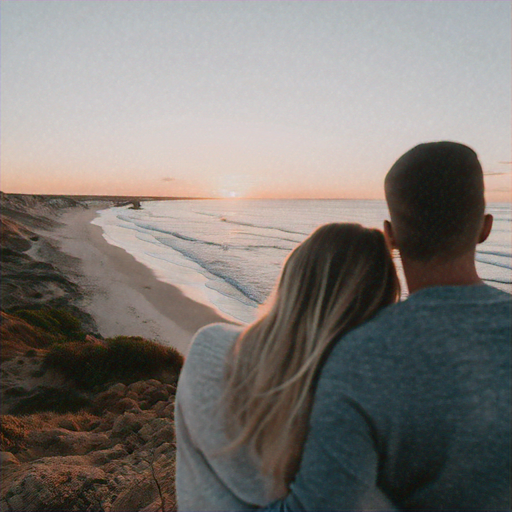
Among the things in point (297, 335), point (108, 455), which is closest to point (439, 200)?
point (297, 335)

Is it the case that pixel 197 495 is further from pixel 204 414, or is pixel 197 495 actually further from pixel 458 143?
pixel 458 143

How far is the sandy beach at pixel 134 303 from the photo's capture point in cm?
1106

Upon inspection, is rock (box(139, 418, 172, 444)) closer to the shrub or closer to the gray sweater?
the shrub

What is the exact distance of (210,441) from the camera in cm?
136

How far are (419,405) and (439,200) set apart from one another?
609 mm

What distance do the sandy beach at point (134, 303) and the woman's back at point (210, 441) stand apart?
8.24 m

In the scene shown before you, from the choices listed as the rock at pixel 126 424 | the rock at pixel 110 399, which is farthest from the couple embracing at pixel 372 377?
the rock at pixel 110 399

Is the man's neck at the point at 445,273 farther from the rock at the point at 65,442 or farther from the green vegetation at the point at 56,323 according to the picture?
the green vegetation at the point at 56,323

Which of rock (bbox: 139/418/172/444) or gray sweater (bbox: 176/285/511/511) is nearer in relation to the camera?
gray sweater (bbox: 176/285/511/511)

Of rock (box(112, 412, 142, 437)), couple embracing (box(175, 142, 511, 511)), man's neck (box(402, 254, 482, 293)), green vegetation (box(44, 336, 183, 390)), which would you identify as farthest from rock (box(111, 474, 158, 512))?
green vegetation (box(44, 336, 183, 390))

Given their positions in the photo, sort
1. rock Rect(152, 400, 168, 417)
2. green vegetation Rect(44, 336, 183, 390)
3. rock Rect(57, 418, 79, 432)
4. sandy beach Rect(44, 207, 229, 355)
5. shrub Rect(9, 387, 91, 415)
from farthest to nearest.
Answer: sandy beach Rect(44, 207, 229, 355), green vegetation Rect(44, 336, 183, 390), shrub Rect(9, 387, 91, 415), rock Rect(152, 400, 168, 417), rock Rect(57, 418, 79, 432)

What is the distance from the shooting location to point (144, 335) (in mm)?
10617

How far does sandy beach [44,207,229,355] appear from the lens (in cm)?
1106

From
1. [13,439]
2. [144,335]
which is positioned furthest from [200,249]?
[13,439]
